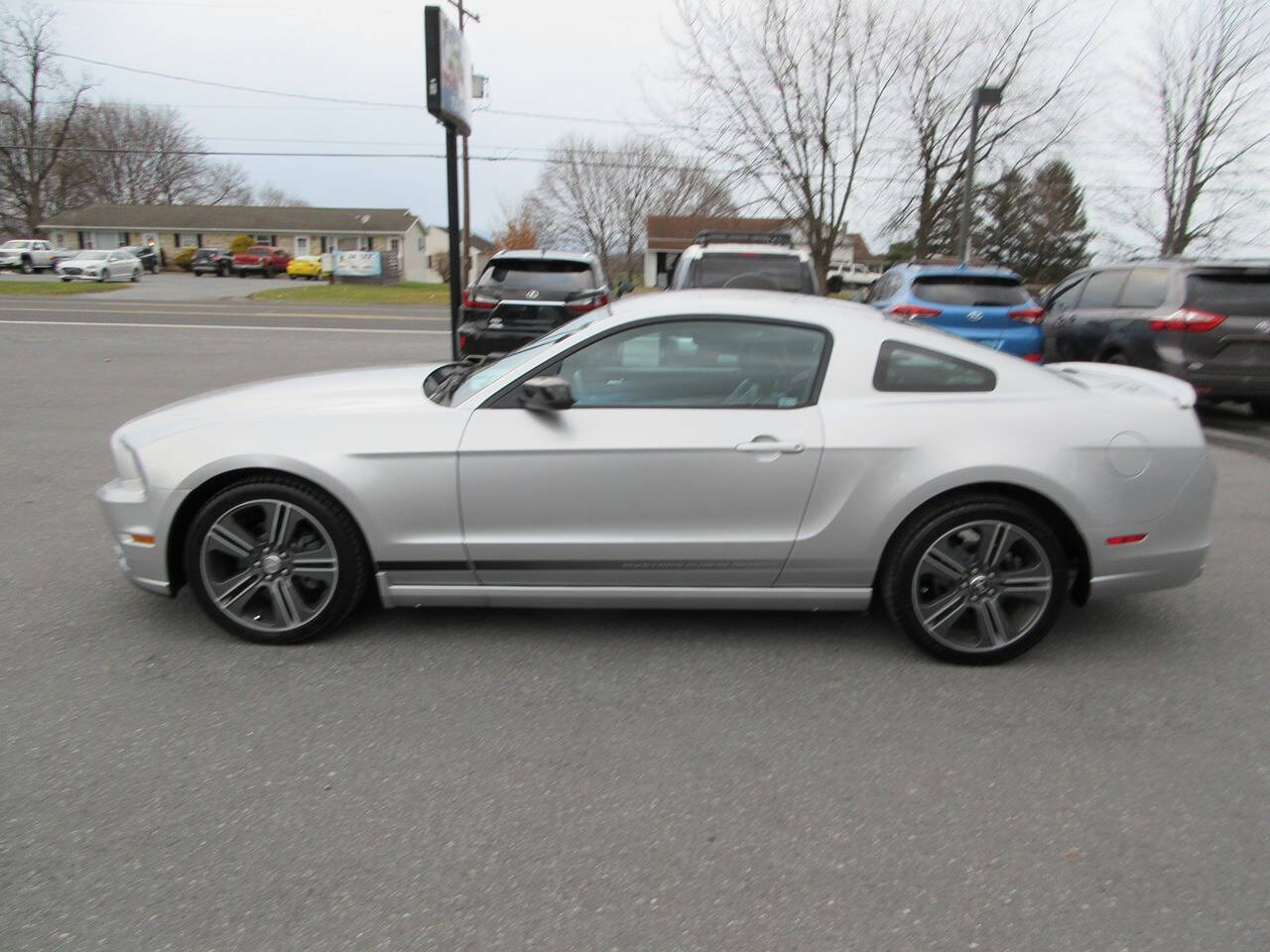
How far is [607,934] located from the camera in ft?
7.77

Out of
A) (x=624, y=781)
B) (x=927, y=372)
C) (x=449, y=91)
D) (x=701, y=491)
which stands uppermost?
(x=449, y=91)

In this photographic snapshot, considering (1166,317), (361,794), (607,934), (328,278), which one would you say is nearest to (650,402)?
(361,794)

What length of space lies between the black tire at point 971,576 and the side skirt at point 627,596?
18 cm

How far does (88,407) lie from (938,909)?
9775mm

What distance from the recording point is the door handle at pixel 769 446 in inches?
151

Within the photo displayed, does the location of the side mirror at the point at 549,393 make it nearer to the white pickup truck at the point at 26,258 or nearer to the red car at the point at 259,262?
the white pickup truck at the point at 26,258

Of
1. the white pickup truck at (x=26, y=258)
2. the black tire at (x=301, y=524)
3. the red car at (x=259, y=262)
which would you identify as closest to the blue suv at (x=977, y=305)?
the black tire at (x=301, y=524)

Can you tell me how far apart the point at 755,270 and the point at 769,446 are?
677 cm

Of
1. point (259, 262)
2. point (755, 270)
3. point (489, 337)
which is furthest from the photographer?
point (259, 262)

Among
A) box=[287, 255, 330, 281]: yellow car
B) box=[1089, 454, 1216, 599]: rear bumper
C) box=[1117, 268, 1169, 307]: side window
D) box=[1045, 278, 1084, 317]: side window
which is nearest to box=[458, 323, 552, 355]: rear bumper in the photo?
box=[1045, 278, 1084, 317]: side window

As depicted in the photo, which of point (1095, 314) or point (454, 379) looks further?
point (1095, 314)

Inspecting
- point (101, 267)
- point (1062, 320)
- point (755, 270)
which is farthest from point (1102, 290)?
point (101, 267)

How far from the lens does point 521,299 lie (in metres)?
11.0

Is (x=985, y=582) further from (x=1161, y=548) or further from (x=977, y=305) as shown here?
(x=977, y=305)
